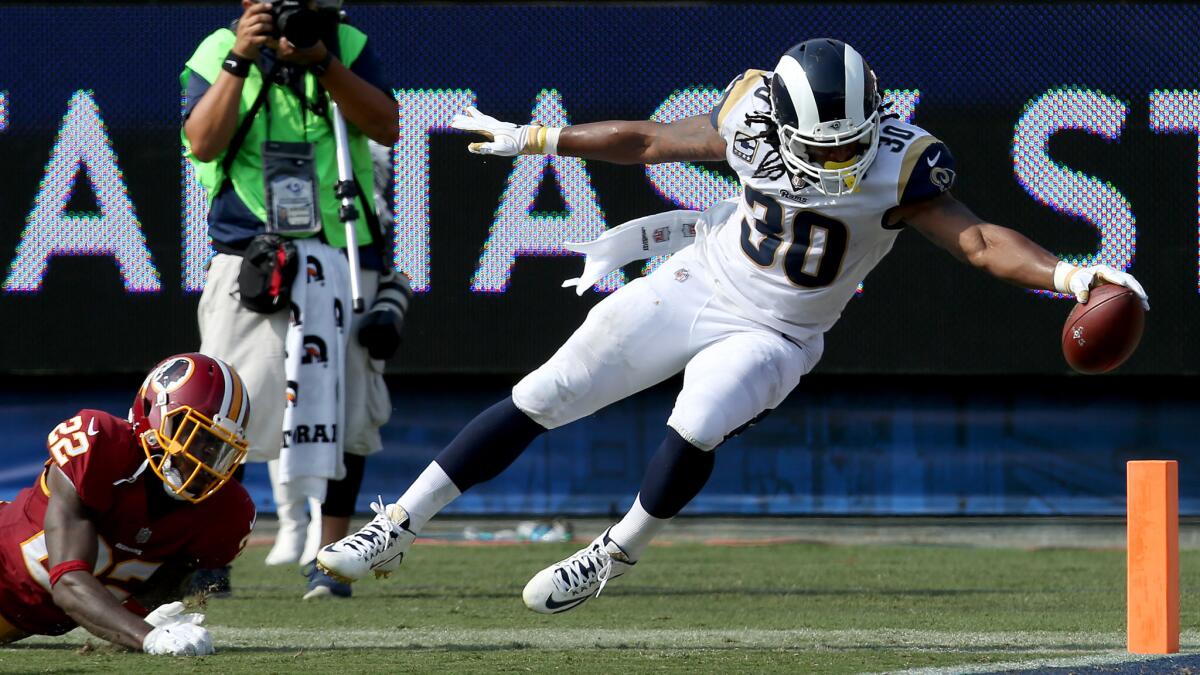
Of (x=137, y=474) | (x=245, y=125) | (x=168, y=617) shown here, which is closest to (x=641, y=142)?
(x=245, y=125)

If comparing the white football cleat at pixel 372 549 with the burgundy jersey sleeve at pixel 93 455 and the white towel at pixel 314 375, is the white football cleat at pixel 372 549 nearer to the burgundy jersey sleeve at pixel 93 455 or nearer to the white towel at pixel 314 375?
the burgundy jersey sleeve at pixel 93 455

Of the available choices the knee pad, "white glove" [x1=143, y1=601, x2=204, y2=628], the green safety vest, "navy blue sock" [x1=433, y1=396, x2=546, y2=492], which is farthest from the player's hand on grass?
the green safety vest

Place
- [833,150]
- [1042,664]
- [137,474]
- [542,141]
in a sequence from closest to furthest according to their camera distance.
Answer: [1042,664] < [137,474] < [833,150] < [542,141]

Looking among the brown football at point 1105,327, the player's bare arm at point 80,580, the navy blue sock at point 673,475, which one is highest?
the brown football at point 1105,327

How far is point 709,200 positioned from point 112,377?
8.37 feet

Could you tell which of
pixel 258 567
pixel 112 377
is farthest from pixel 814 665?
pixel 112 377

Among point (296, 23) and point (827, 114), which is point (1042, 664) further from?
point (296, 23)

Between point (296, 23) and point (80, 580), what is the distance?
1.95 metres

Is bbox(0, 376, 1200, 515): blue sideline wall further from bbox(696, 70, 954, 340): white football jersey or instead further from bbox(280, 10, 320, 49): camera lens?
bbox(696, 70, 954, 340): white football jersey

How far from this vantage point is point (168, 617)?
12.2ft

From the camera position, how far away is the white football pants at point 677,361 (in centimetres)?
413

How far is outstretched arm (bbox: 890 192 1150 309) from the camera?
363 cm

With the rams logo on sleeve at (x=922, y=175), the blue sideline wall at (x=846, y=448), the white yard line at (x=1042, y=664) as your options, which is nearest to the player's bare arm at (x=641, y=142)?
the rams logo on sleeve at (x=922, y=175)

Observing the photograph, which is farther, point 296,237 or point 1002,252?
point 296,237
